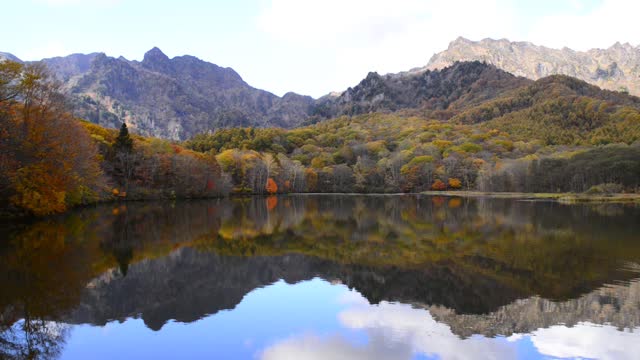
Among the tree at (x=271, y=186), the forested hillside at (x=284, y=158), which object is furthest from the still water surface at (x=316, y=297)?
the tree at (x=271, y=186)

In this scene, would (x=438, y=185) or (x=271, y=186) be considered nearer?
(x=271, y=186)

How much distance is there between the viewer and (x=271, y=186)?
115 metres

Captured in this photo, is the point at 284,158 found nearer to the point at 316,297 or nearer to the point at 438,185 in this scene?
the point at 438,185

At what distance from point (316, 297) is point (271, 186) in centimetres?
9671

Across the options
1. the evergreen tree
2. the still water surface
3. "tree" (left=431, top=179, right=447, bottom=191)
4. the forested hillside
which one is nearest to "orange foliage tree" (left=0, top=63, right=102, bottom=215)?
the forested hillside

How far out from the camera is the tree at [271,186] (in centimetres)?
11394

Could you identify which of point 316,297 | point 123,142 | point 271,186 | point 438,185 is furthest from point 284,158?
point 316,297

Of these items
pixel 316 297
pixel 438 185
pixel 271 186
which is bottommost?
pixel 316 297

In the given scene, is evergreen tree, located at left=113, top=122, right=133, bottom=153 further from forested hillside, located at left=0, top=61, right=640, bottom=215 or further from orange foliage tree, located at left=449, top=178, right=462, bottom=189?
orange foliage tree, located at left=449, top=178, right=462, bottom=189

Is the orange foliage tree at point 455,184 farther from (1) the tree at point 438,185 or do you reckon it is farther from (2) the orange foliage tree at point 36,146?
(2) the orange foliage tree at point 36,146

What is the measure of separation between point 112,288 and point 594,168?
300 feet

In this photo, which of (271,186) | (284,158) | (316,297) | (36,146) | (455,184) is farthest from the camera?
(284,158)

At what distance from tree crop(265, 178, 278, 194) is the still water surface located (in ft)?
263

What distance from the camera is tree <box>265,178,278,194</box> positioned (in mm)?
113938
